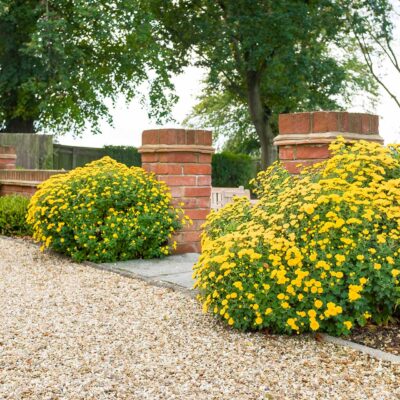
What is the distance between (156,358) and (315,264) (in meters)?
1.18

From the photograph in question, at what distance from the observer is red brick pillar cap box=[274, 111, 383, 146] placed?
5.29 meters

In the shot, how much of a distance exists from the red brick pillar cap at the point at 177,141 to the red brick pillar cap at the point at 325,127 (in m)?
1.61

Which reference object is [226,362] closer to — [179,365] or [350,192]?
[179,365]

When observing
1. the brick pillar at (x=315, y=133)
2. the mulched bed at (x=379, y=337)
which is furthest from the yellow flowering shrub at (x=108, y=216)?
the mulched bed at (x=379, y=337)

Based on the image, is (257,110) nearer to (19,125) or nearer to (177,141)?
(19,125)

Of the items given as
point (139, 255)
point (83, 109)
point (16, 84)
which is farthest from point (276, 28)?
point (139, 255)

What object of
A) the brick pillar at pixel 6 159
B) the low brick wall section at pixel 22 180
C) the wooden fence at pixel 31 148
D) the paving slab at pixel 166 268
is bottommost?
the paving slab at pixel 166 268

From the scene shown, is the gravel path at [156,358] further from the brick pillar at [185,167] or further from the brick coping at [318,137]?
the brick pillar at [185,167]

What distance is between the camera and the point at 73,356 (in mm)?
3680

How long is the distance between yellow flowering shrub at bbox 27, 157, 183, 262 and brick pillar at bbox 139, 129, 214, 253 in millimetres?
151

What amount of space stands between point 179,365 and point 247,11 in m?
17.0

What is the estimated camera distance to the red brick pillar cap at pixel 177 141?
22.8ft

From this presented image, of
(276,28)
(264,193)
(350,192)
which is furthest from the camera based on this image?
(276,28)

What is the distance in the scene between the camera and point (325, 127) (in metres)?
5.30
